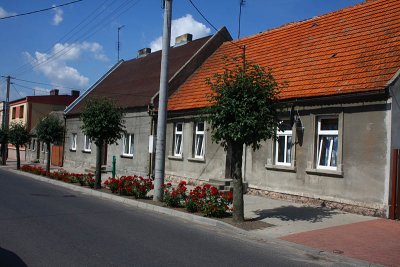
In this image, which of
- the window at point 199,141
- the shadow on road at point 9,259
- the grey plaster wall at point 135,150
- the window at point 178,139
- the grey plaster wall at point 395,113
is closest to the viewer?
the shadow on road at point 9,259

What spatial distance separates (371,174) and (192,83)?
11830 mm

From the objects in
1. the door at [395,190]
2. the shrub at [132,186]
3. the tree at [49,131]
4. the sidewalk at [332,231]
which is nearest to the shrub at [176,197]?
the sidewalk at [332,231]

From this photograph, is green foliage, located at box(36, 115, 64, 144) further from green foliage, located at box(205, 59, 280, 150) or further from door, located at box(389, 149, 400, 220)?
door, located at box(389, 149, 400, 220)

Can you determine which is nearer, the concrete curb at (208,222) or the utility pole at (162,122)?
the concrete curb at (208,222)

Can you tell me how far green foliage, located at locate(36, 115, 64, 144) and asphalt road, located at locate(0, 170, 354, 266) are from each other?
13.4 metres

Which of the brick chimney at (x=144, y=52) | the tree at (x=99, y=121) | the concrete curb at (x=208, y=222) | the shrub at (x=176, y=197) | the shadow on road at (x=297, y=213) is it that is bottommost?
the concrete curb at (x=208, y=222)

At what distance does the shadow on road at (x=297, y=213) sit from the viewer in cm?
1106

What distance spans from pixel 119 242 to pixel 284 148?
27.5 ft

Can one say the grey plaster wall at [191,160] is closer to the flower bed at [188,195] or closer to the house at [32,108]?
the flower bed at [188,195]

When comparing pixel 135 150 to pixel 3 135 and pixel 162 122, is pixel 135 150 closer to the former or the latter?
pixel 162 122

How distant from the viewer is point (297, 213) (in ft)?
38.7

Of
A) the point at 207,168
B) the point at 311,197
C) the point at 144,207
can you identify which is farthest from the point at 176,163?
the point at 311,197

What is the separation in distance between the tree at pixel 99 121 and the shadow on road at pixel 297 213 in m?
7.71

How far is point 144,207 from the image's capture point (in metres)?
13.2
